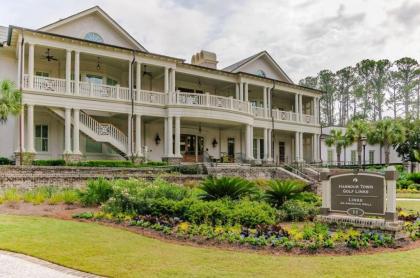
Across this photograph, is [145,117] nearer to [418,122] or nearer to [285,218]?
[285,218]

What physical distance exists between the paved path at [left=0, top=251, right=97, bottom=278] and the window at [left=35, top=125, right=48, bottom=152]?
18.4 meters

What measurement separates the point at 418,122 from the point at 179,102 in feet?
101

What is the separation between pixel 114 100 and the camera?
80.4ft

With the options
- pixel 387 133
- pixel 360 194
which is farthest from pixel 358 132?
pixel 360 194

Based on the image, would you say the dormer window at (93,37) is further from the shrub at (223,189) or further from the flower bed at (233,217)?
the shrub at (223,189)

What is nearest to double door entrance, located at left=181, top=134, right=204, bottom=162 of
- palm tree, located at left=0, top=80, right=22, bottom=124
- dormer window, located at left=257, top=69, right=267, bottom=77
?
dormer window, located at left=257, top=69, right=267, bottom=77

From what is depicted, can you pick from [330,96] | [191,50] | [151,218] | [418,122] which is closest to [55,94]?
[151,218]

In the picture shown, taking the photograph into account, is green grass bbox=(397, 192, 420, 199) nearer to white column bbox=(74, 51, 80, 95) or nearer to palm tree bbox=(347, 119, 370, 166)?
palm tree bbox=(347, 119, 370, 166)

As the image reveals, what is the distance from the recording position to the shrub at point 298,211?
1173cm

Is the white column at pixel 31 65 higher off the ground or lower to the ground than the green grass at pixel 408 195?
higher

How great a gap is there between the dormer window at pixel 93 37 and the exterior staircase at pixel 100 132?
5.30 meters

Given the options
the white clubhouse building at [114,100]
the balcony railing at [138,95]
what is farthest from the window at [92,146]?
the balcony railing at [138,95]

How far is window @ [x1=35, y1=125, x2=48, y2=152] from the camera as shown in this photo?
2462cm

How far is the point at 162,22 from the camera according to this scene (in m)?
22.8
